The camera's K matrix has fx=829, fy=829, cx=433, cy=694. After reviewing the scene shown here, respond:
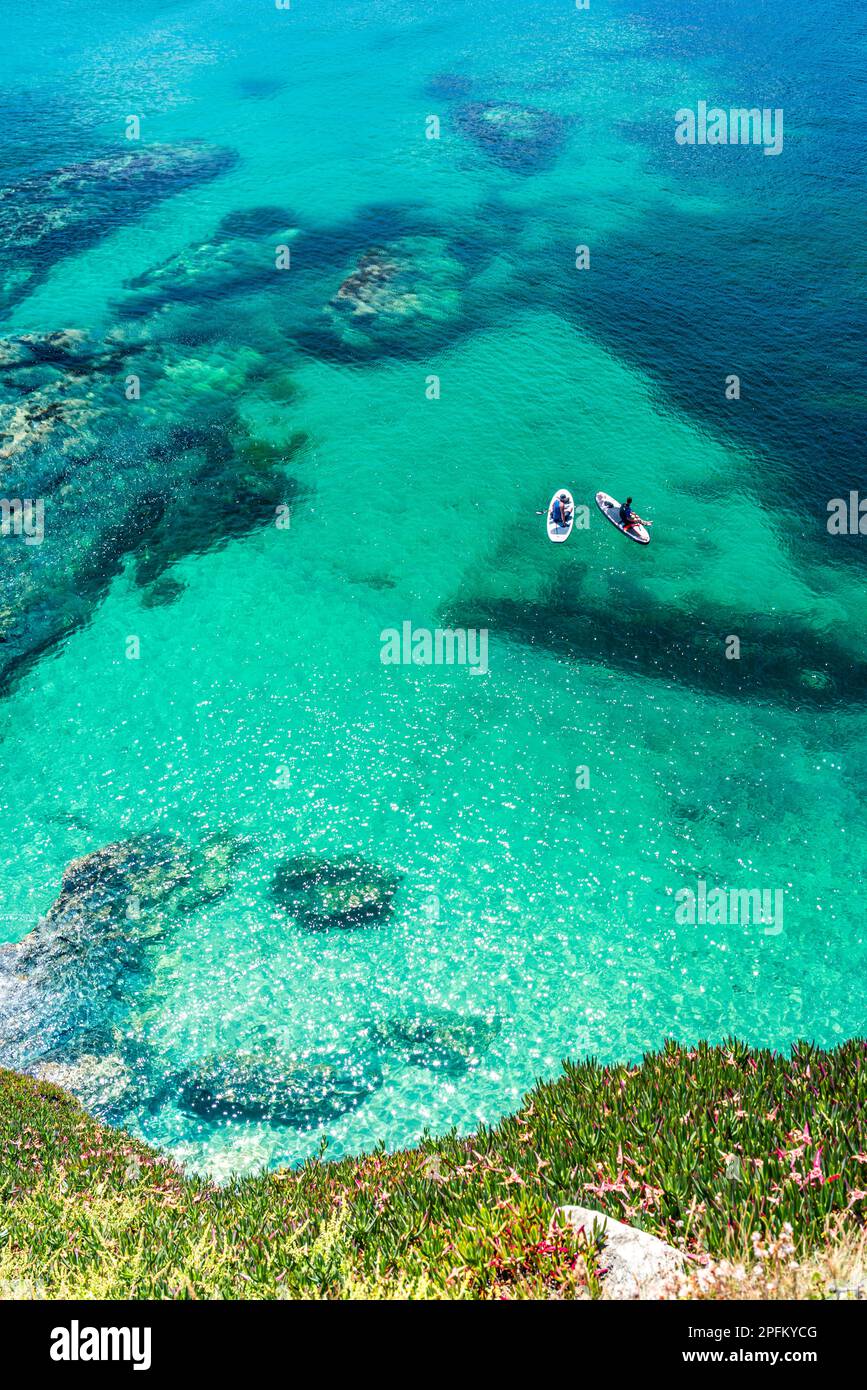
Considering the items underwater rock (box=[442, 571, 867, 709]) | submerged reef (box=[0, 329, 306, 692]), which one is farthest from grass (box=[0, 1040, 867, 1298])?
submerged reef (box=[0, 329, 306, 692])

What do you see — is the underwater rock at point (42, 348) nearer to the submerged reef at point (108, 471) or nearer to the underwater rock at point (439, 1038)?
the submerged reef at point (108, 471)

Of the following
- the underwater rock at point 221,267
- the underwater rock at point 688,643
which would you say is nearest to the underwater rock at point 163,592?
the underwater rock at point 688,643

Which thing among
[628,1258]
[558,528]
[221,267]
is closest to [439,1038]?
[628,1258]

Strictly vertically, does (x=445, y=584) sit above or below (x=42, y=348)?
below

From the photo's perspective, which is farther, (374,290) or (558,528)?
(374,290)

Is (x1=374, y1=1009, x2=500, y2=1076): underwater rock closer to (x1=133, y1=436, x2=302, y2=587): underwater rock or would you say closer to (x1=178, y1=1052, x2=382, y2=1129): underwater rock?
(x1=178, y1=1052, x2=382, y2=1129): underwater rock

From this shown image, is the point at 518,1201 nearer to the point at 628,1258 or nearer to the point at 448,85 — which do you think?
the point at 628,1258
